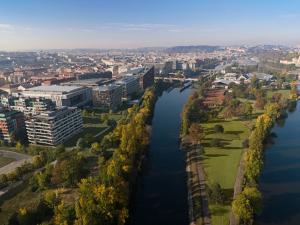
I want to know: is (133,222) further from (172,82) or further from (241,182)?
(172,82)

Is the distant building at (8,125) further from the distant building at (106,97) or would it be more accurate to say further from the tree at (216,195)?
the tree at (216,195)

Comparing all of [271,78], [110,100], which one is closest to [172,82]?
[271,78]

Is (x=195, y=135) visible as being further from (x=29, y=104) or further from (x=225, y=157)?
(x=29, y=104)

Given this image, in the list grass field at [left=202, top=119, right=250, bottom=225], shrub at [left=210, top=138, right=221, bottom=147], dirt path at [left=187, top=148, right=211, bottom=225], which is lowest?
dirt path at [left=187, top=148, right=211, bottom=225]

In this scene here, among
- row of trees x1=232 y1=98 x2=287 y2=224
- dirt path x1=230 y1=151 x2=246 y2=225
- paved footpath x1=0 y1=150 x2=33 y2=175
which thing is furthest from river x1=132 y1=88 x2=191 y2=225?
paved footpath x1=0 y1=150 x2=33 y2=175

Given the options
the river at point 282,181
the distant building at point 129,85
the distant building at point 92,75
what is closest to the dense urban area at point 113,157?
the river at point 282,181

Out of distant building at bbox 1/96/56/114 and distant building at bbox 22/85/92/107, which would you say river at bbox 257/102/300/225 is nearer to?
distant building at bbox 1/96/56/114
